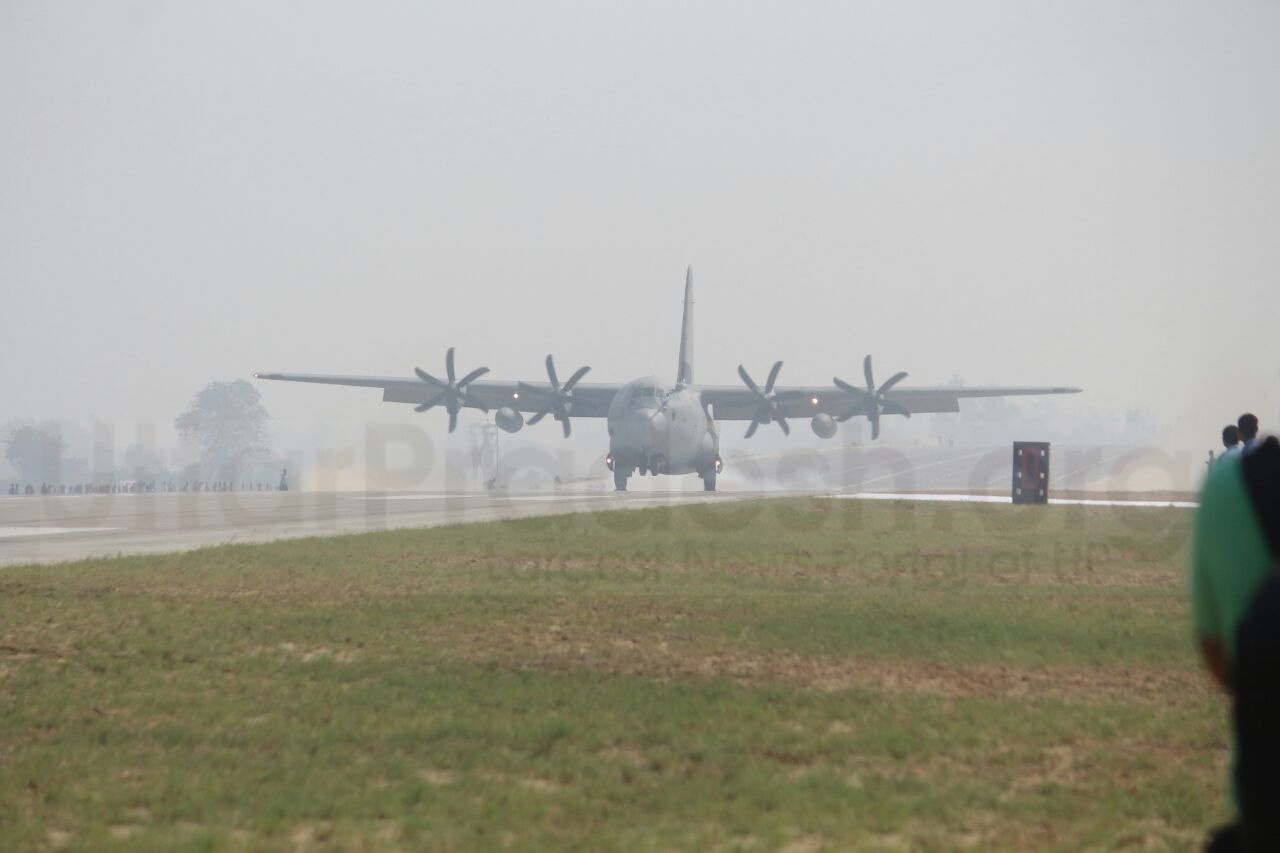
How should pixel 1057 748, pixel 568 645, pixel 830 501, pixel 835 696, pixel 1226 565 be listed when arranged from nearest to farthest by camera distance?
pixel 1226 565 → pixel 1057 748 → pixel 835 696 → pixel 568 645 → pixel 830 501

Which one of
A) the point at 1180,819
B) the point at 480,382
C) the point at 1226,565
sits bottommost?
the point at 1180,819

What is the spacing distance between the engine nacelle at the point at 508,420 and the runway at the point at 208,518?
419 inches

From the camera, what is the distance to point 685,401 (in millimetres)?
56250

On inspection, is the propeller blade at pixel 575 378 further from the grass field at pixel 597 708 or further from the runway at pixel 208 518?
the grass field at pixel 597 708

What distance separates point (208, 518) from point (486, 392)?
30185 mm

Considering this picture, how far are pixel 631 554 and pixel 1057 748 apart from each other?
14.3 m

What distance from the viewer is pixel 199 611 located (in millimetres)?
16281

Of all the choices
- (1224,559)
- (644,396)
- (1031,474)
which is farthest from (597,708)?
(644,396)

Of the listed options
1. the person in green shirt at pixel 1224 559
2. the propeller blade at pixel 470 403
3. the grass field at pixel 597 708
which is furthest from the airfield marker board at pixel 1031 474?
the person in green shirt at pixel 1224 559

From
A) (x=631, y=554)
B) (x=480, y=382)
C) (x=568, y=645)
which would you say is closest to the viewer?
(x=568, y=645)

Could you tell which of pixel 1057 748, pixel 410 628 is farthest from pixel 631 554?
pixel 1057 748

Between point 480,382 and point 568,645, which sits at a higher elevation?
point 480,382

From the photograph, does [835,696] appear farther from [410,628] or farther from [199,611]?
[199,611]

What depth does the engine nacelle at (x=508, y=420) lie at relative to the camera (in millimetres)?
60656
